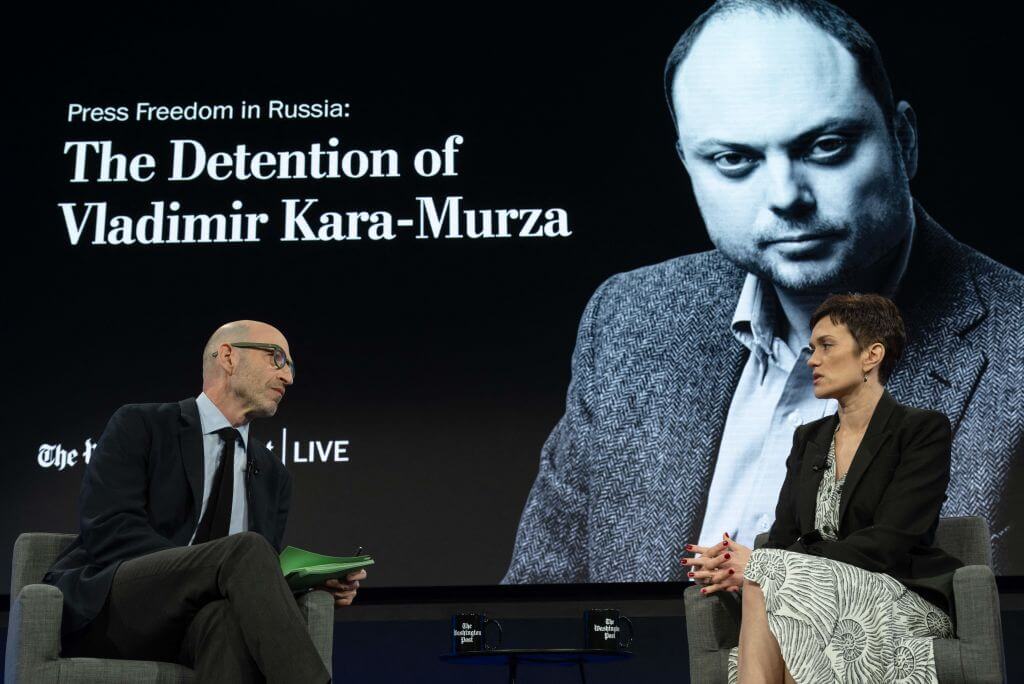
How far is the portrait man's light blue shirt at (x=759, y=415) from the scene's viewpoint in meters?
4.24

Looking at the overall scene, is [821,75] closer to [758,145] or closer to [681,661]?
[758,145]

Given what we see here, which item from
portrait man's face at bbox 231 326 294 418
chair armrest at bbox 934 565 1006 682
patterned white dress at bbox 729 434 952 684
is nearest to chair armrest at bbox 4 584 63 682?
portrait man's face at bbox 231 326 294 418

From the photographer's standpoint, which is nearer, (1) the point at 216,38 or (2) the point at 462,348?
(2) the point at 462,348

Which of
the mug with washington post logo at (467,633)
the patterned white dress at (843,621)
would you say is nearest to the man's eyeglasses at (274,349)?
the mug with washington post logo at (467,633)

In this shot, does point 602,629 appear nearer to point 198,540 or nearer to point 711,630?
point 711,630

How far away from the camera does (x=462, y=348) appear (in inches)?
176

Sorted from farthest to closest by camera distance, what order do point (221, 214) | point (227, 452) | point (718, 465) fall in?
1. point (221, 214)
2. point (718, 465)
3. point (227, 452)

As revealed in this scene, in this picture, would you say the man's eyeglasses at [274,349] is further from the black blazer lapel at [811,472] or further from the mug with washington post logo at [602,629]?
the black blazer lapel at [811,472]

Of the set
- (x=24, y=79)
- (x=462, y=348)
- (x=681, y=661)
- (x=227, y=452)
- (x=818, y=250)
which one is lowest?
(x=681, y=661)

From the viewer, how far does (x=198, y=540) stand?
302cm

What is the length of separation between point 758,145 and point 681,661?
1895mm

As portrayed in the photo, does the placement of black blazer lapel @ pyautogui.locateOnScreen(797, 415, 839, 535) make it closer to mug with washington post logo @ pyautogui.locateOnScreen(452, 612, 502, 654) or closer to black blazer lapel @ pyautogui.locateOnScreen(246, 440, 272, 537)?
mug with washington post logo @ pyautogui.locateOnScreen(452, 612, 502, 654)

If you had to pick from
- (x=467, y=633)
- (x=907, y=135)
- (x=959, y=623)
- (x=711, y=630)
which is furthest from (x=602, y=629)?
(x=907, y=135)

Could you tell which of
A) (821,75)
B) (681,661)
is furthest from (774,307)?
(681,661)
